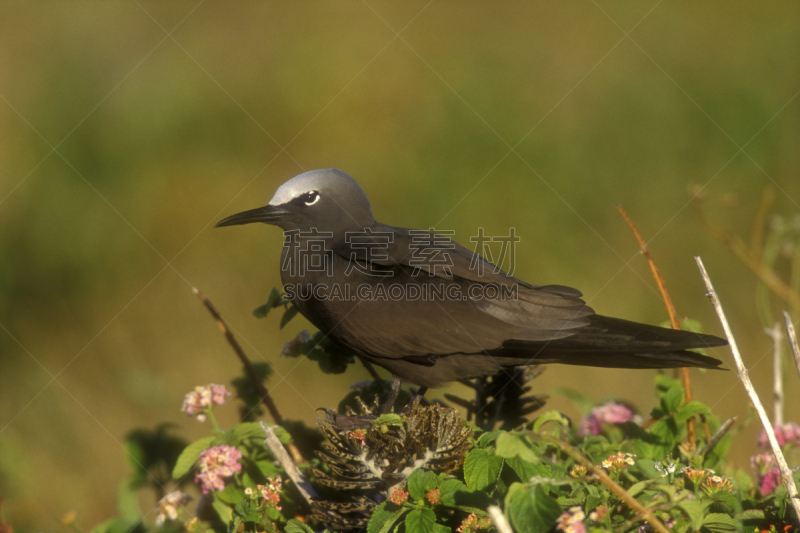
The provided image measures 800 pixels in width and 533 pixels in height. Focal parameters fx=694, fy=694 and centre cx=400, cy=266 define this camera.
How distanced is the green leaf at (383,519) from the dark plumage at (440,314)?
0.90 metres

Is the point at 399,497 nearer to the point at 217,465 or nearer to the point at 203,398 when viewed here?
the point at 217,465

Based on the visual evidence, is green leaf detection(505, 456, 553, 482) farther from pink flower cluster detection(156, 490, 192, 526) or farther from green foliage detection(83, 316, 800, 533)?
pink flower cluster detection(156, 490, 192, 526)

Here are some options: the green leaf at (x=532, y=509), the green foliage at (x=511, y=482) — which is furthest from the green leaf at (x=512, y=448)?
the green leaf at (x=532, y=509)

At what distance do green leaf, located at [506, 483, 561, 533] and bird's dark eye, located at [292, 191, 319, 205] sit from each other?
76.7 inches

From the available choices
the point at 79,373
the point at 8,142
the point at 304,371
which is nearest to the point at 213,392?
the point at 304,371

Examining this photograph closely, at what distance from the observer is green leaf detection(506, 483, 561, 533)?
5.49 ft

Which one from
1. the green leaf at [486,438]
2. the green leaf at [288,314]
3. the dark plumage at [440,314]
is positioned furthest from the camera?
the green leaf at [288,314]

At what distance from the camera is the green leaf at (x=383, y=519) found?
1.96 meters

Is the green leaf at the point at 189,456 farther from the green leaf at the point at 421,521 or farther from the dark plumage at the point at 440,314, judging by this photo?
the green leaf at the point at 421,521

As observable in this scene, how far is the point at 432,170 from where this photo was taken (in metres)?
5.32

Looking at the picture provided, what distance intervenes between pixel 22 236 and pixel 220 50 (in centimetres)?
221

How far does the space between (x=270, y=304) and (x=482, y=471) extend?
1.28m

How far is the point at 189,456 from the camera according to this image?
248 cm

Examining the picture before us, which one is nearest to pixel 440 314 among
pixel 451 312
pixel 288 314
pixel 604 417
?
pixel 451 312
